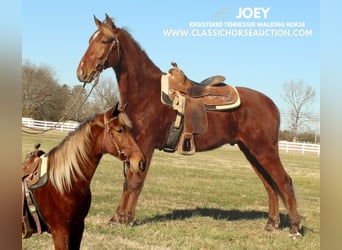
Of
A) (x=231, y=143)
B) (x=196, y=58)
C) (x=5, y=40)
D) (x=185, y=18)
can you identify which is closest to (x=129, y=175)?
(x=231, y=143)

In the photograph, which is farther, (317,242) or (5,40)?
(5,40)

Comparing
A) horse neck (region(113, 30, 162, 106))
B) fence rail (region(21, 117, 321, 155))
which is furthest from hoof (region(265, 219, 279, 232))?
horse neck (region(113, 30, 162, 106))

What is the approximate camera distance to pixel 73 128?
9.20ft

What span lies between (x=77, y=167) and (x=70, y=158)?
71 mm

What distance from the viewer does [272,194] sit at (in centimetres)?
278

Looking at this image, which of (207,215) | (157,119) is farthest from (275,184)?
(157,119)

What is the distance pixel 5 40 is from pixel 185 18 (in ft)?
4.21

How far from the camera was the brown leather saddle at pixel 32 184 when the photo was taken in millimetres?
2566

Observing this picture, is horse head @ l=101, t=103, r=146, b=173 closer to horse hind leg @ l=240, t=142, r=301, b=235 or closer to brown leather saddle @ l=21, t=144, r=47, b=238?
brown leather saddle @ l=21, t=144, r=47, b=238

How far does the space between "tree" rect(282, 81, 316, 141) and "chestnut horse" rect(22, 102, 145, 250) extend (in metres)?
1.06

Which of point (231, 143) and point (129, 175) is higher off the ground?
point (231, 143)

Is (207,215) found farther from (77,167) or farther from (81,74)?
(81,74)

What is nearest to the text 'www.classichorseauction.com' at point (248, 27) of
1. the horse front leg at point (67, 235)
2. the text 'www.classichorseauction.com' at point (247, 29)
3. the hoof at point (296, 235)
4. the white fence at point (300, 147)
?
the text 'www.classichorseauction.com' at point (247, 29)

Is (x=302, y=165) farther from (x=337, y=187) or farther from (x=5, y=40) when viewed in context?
(x=5, y=40)
